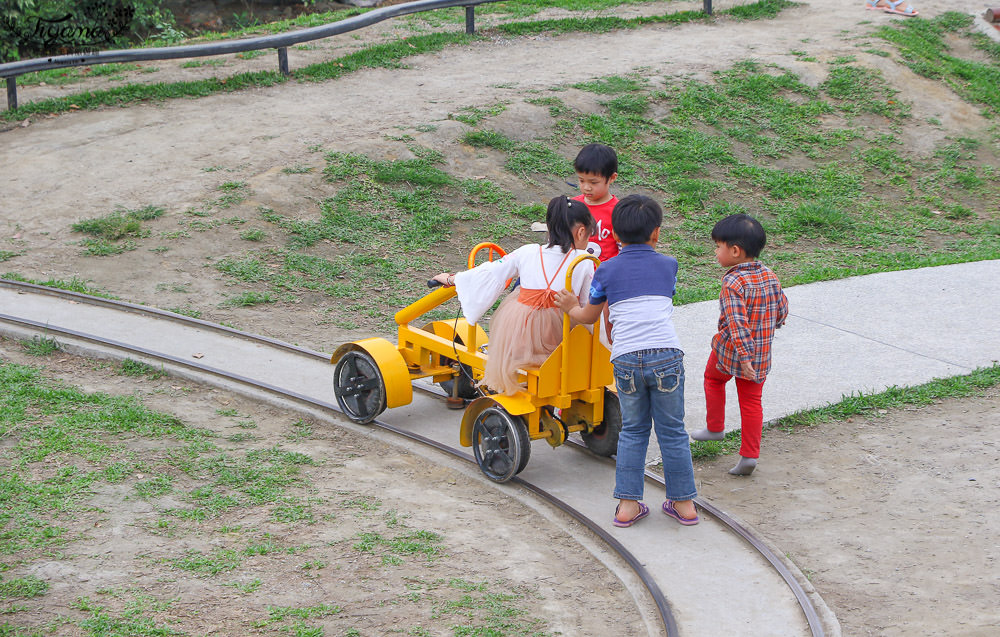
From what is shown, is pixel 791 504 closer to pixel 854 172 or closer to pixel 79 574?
pixel 79 574

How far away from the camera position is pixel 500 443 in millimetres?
5145

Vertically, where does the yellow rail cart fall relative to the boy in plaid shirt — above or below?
below

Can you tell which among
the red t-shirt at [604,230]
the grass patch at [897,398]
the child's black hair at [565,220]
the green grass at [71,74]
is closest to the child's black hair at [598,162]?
the red t-shirt at [604,230]

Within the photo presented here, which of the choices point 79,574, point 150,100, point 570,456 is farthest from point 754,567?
point 150,100

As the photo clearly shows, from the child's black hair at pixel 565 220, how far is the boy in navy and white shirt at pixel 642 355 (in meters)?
0.32

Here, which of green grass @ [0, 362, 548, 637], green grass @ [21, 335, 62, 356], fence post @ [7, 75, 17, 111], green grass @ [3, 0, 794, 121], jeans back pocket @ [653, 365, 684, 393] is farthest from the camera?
green grass @ [3, 0, 794, 121]

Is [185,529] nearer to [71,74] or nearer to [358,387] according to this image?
[358,387]

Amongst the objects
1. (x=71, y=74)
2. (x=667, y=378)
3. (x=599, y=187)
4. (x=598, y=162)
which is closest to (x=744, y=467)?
(x=667, y=378)

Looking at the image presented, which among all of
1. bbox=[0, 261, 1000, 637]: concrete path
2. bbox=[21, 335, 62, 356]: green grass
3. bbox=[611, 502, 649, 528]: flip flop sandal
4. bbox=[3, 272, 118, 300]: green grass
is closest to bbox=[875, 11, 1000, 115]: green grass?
bbox=[0, 261, 1000, 637]: concrete path

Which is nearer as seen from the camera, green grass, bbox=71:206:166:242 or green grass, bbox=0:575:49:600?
green grass, bbox=0:575:49:600

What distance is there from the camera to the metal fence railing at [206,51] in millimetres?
10992

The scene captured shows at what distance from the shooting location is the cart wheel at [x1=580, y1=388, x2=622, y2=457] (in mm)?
5371

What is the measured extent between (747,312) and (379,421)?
222cm

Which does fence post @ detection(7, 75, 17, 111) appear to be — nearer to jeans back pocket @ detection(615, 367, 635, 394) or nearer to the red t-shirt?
the red t-shirt
